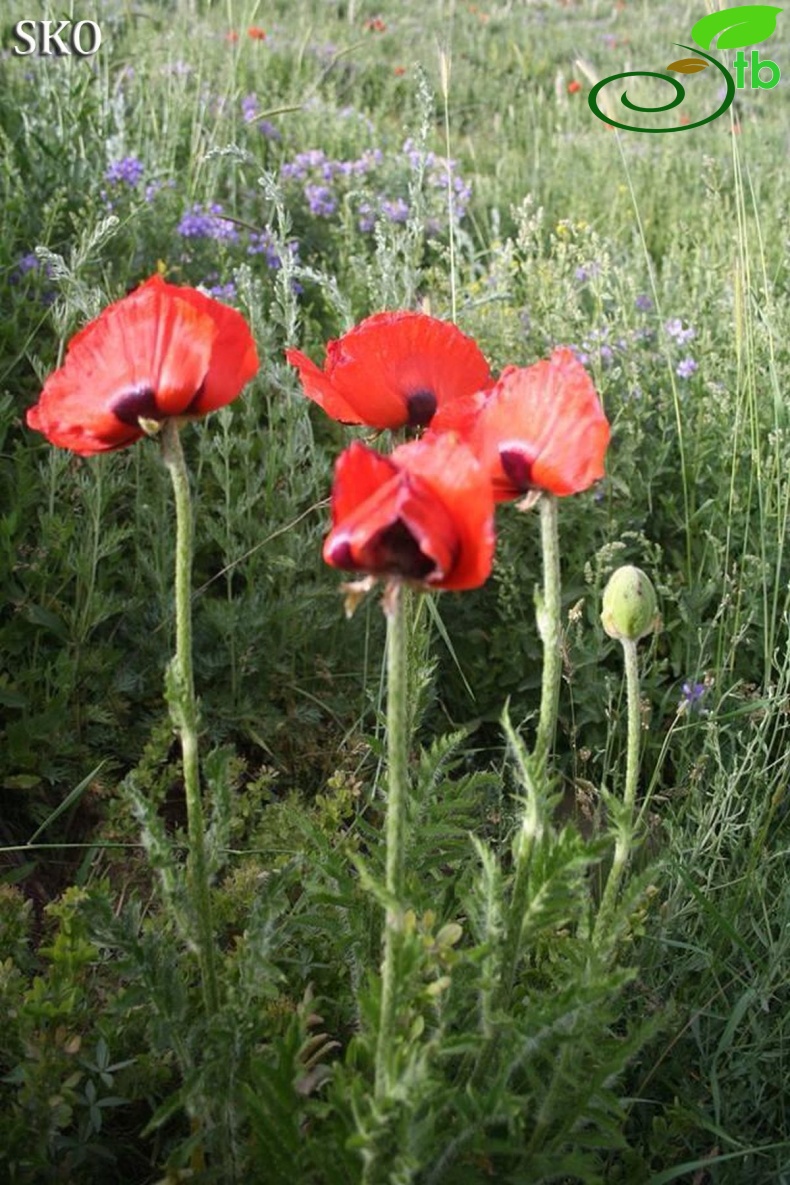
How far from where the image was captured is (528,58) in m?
8.49

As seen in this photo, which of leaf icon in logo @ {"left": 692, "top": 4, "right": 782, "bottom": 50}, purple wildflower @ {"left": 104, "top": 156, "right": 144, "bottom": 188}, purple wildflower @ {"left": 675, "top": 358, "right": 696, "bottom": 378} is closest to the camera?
leaf icon in logo @ {"left": 692, "top": 4, "right": 782, "bottom": 50}

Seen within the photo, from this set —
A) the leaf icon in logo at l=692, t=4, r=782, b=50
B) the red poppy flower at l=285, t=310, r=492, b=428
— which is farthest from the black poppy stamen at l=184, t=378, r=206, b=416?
the leaf icon in logo at l=692, t=4, r=782, b=50

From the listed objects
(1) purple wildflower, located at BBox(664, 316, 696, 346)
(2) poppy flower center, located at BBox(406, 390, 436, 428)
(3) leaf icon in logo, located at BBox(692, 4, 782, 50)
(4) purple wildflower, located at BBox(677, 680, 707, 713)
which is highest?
(3) leaf icon in logo, located at BBox(692, 4, 782, 50)

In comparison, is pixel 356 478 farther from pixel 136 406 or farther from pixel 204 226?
pixel 204 226

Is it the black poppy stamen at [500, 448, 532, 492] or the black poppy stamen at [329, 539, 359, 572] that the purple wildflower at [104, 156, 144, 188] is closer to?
the black poppy stamen at [500, 448, 532, 492]

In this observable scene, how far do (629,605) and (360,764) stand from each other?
2.72 ft

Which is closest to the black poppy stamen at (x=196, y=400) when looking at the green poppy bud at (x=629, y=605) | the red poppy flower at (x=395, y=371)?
the red poppy flower at (x=395, y=371)

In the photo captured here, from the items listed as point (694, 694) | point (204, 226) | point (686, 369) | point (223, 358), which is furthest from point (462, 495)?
point (204, 226)

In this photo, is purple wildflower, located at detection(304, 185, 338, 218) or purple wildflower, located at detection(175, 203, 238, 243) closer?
purple wildflower, located at detection(175, 203, 238, 243)

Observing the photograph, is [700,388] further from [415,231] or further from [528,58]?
[528,58]

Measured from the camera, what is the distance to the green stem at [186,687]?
3.41 ft

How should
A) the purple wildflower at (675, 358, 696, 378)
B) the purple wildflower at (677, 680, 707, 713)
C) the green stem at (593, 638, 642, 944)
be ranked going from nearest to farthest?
the green stem at (593, 638, 642, 944), the purple wildflower at (677, 680, 707, 713), the purple wildflower at (675, 358, 696, 378)

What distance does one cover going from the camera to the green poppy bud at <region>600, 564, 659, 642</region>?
1128mm

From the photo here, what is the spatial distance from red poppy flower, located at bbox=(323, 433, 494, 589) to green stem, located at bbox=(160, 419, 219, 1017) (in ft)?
0.66
